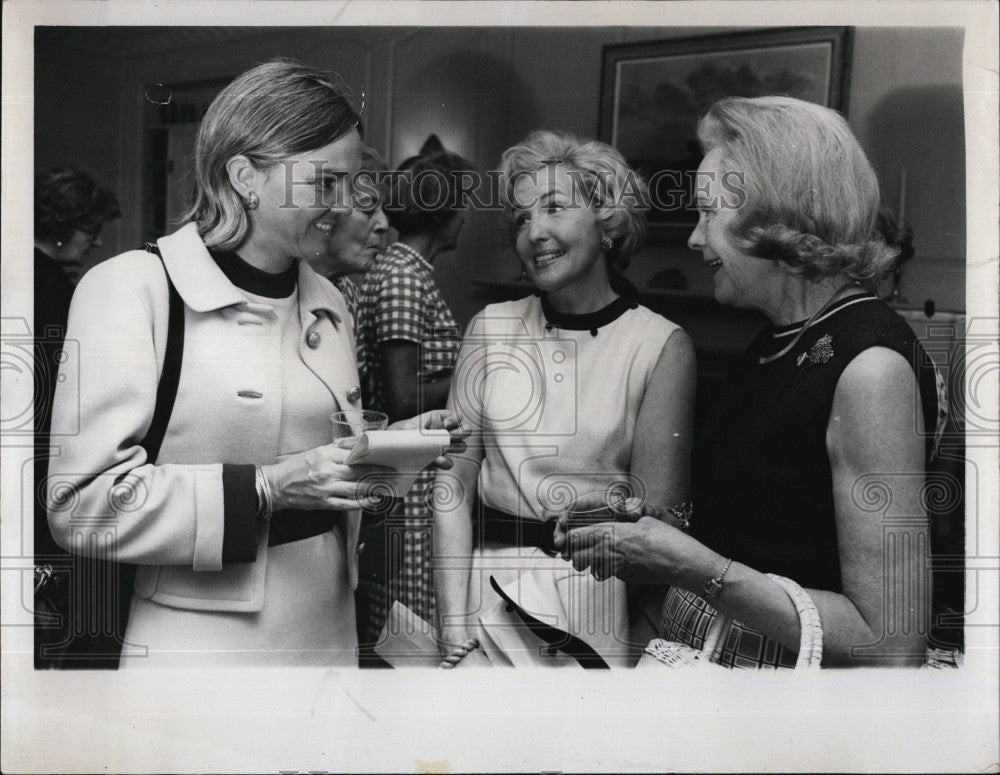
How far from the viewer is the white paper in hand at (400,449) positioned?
3.14 m

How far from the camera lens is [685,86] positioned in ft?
11.0

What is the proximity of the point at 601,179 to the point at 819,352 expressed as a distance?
2.87 ft

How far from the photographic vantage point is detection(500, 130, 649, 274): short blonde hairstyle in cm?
331

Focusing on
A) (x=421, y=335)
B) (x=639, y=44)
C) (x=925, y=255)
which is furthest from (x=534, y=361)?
(x=925, y=255)

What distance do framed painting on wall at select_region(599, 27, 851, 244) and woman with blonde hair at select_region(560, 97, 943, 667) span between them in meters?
0.07

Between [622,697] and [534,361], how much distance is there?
1125 mm

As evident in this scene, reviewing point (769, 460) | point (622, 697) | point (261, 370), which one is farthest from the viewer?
point (622, 697)

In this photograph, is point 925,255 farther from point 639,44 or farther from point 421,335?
point 421,335

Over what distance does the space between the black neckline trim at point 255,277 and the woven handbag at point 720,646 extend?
1602mm

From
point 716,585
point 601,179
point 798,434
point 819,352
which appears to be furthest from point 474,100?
point 716,585

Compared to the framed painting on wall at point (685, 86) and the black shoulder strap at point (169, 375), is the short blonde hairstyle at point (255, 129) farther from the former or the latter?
the framed painting on wall at point (685, 86)

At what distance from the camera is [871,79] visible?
11.0 feet

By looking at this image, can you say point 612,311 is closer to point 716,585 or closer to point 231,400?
point 716,585

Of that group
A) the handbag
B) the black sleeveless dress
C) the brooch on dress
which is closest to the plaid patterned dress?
the handbag
